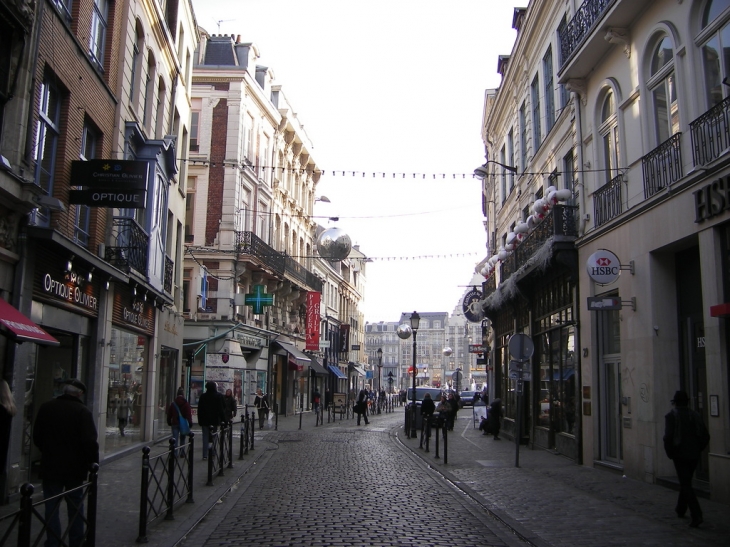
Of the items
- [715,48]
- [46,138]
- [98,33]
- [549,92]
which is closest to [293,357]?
[549,92]

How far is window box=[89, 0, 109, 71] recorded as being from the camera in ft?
47.2

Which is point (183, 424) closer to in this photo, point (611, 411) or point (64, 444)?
point (611, 411)

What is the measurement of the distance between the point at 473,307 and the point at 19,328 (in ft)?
78.8

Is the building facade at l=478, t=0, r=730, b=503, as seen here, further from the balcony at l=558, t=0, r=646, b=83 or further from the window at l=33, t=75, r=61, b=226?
the window at l=33, t=75, r=61, b=226

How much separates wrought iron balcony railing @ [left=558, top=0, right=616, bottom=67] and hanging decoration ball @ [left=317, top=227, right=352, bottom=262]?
10356 mm

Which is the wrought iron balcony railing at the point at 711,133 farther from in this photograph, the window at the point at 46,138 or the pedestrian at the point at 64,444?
the window at the point at 46,138

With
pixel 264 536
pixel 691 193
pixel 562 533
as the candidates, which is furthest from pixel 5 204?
pixel 691 193

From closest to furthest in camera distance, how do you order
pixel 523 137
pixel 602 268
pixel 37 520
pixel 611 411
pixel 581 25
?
pixel 37 520, pixel 602 268, pixel 611 411, pixel 581 25, pixel 523 137

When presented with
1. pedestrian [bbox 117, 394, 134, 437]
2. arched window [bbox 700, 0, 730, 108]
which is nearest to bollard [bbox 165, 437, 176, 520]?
pedestrian [bbox 117, 394, 134, 437]

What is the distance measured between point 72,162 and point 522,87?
15.8 metres

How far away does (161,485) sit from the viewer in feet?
29.3

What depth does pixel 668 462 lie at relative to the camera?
40.5 ft

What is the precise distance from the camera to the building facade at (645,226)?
10.7 meters

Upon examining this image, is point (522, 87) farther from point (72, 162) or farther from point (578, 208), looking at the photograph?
point (72, 162)
